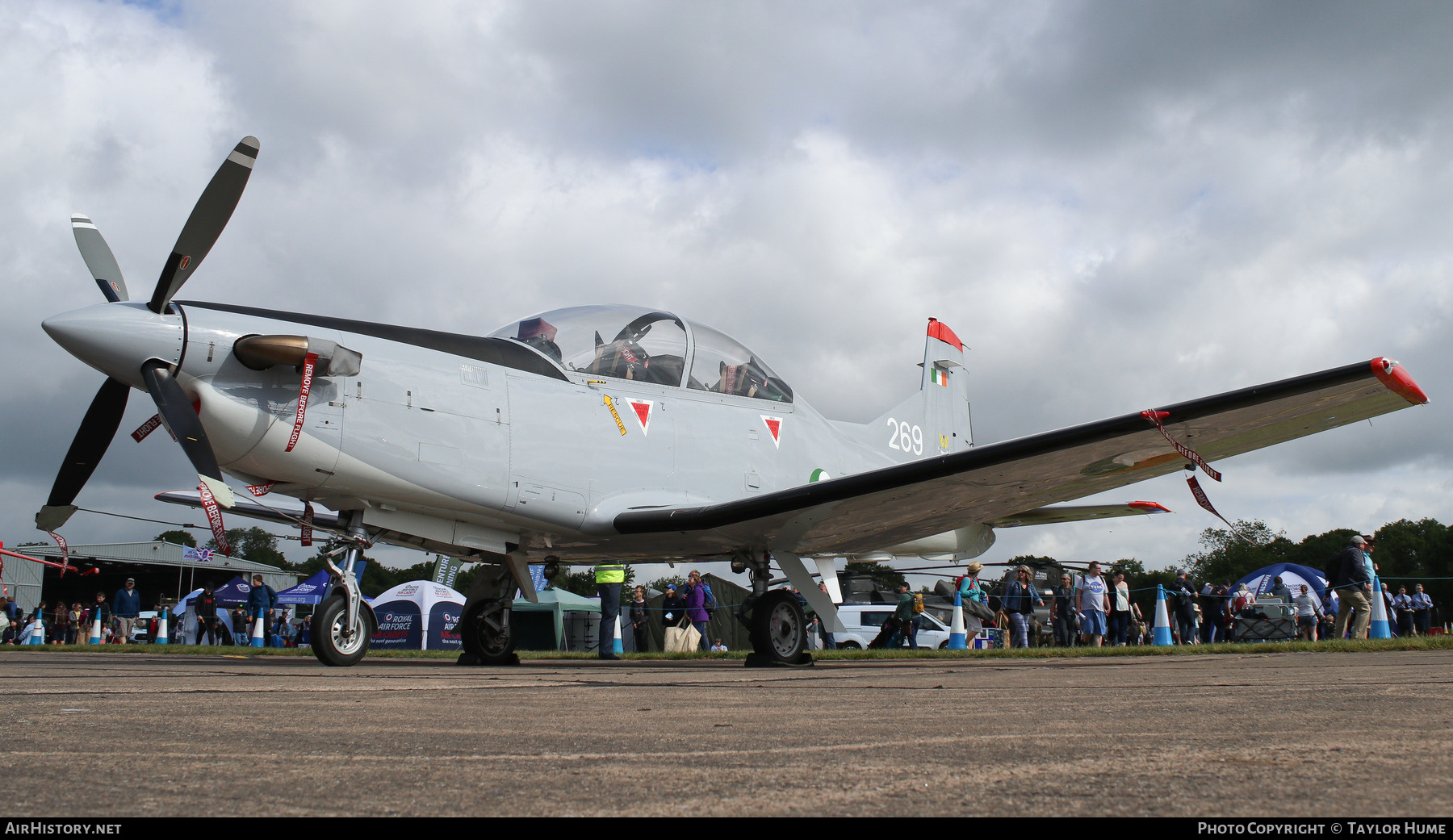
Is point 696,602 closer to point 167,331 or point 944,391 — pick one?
point 944,391

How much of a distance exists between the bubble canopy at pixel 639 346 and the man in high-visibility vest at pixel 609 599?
4015 millimetres

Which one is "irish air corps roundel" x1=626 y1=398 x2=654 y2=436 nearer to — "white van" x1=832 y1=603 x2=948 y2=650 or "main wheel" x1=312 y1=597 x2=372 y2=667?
"main wheel" x1=312 y1=597 x2=372 y2=667

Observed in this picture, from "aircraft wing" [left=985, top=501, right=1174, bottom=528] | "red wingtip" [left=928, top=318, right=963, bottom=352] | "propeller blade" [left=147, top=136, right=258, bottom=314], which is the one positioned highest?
"red wingtip" [left=928, top=318, right=963, bottom=352]

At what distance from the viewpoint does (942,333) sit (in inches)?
526

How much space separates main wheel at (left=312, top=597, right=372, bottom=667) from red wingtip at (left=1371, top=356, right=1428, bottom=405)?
643cm

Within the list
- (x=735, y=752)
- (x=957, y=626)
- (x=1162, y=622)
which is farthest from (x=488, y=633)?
(x=1162, y=622)

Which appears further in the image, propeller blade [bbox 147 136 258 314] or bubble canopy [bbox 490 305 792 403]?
bubble canopy [bbox 490 305 792 403]

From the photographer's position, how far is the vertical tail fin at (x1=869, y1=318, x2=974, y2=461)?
12.5 meters

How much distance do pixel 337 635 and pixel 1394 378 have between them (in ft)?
21.8

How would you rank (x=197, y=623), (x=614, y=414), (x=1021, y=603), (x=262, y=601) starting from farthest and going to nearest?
1. (x=197, y=623)
2. (x=262, y=601)
3. (x=1021, y=603)
4. (x=614, y=414)

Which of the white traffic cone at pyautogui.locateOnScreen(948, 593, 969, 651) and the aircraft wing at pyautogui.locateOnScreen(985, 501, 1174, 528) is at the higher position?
the aircraft wing at pyautogui.locateOnScreen(985, 501, 1174, 528)

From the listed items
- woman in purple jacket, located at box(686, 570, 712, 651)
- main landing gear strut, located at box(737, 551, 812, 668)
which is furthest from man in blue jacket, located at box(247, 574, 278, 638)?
main landing gear strut, located at box(737, 551, 812, 668)

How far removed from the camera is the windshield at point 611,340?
7.59m
